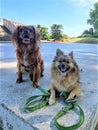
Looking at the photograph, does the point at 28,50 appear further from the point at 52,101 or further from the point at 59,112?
the point at 59,112

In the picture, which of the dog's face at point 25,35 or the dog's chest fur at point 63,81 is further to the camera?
the dog's face at point 25,35

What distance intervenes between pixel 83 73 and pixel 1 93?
4.48 feet

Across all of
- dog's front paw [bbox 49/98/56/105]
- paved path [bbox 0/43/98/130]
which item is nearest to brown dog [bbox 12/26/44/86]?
paved path [bbox 0/43/98/130]

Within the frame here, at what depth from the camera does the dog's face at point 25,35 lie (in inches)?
96.7

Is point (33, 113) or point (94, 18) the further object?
point (94, 18)

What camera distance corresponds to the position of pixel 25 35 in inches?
97.9

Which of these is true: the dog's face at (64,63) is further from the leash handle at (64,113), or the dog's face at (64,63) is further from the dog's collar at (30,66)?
the dog's collar at (30,66)

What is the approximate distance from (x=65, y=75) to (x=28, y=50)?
663 mm

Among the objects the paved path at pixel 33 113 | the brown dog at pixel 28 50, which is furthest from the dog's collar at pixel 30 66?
the paved path at pixel 33 113

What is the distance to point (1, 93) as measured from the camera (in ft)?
7.42

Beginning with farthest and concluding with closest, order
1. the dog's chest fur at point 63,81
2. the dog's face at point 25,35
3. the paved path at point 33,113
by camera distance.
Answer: the dog's face at point 25,35
the dog's chest fur at point 63,81
the paved path at point 33,113

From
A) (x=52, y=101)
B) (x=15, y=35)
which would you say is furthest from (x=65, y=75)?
(x=15, y=35)

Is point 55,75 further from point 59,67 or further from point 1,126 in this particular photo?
point 1,126

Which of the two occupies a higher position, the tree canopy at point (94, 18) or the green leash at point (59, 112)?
the tree canopy at point (94, 18)
